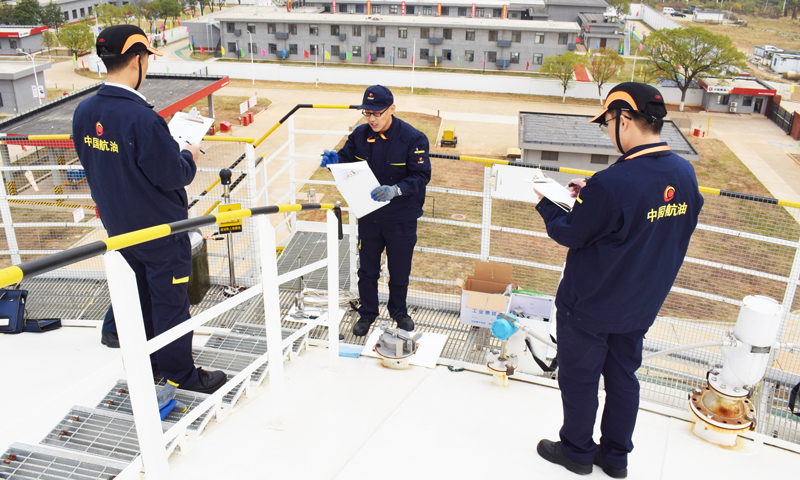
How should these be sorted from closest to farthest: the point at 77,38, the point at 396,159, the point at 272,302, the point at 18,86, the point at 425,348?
the point at 272,302
the point at 425,348
the point at 396,159
the point at 18,86
the point at 77,38

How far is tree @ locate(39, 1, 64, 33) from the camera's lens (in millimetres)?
53441

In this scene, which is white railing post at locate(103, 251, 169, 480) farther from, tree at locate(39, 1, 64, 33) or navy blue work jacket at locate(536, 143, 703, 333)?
tree at locate(39, 1, 64, 33)

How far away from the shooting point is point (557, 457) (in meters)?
3.29

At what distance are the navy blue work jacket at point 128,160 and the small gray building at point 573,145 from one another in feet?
72.5

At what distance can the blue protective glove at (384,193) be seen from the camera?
436 cm

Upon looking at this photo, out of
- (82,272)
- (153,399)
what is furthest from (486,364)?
(82,272)

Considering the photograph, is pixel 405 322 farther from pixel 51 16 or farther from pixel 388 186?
pixel 51 16

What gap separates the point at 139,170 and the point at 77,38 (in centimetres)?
4719

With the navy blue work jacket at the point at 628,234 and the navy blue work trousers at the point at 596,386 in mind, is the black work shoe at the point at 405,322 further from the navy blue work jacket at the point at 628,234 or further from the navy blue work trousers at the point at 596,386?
the navy blue work jacket at the point at 628,234

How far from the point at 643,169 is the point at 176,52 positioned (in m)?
53.8

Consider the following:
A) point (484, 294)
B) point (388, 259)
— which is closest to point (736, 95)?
point (484, 294)

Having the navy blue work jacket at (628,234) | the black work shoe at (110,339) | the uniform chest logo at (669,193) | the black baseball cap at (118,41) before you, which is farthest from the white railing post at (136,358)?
the uniform chest logo at (669,193)

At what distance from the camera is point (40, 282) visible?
18.9 feet

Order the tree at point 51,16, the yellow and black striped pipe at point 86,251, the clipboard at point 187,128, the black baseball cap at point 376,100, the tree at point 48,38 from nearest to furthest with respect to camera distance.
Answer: the yellow and black striped pipe at point 86,251 < the clipboard at point 187,128 < the black baseball cap at point 376,100 < the tree at point 48,38 < the tree at point 51,16
